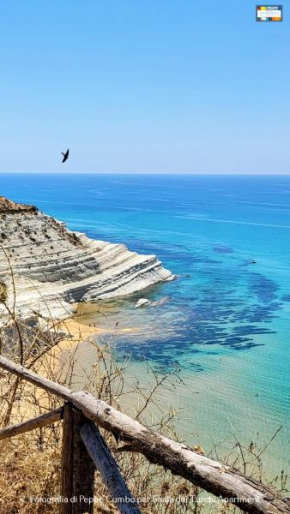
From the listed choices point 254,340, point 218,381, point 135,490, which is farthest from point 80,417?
point 254,340

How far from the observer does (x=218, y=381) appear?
18219mm

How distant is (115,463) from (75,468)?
0.49m

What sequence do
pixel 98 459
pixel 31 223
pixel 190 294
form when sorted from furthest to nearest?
1. pixel 190 294
2. pixel 31 223
3. pixel 98 459

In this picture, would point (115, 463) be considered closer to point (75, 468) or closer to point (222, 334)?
point (75, 468)

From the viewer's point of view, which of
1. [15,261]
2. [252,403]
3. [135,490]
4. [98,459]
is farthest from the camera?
[15,261]

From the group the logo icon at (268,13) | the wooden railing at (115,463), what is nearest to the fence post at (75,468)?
the wooden railing at (115,463)

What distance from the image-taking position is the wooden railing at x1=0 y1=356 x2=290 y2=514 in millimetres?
2367

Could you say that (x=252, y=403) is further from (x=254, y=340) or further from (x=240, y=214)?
(x=240, y=214)

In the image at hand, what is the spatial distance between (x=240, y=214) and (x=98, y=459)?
94354 mm

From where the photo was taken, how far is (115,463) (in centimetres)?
303

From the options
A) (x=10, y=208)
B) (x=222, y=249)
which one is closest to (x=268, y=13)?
(x=10, y=208)

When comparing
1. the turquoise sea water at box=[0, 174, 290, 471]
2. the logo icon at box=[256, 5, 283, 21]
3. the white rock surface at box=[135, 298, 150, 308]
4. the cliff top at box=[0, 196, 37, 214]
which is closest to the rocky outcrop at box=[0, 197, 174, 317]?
the cliff top at box=[0, 196, 37, 214]

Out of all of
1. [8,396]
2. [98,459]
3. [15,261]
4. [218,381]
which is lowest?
[218,381]

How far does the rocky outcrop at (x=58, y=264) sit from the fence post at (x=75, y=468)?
19.9 meters
